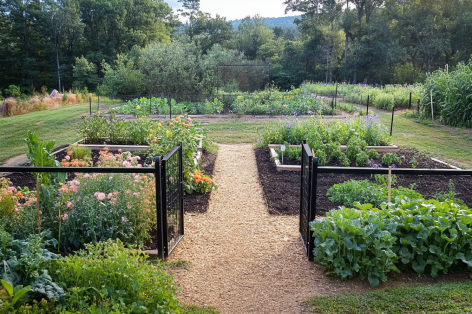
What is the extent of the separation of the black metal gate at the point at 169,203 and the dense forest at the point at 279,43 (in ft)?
99.0

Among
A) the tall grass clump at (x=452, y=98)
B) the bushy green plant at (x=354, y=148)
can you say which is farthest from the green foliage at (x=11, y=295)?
the tall grass clump at (x=452, y=98)

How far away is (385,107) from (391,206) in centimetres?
1482

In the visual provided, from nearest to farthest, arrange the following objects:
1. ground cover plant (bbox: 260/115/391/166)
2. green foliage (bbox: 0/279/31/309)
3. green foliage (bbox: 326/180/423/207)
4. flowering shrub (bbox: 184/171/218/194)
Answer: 1. green foliage (bbox: 0/279/31/309)
2. green foliage (bbox: 326/180/423/207)
3. flowering shrub (bbox: 184/171/218/194)
4. ground cover plant (bbox: 260/115/391/166)

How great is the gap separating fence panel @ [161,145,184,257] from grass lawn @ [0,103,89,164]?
5675 millimetres

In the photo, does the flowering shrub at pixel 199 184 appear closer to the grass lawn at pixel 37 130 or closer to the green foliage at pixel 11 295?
the green foliage at pixel 11 295

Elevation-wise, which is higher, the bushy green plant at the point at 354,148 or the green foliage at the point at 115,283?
the bushy green plant at the point at 354,148

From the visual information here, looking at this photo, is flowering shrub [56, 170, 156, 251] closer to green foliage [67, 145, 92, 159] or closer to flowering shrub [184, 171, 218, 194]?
flowering shrub [184, 171, 218, 194]

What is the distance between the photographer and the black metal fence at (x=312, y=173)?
12.0 ft

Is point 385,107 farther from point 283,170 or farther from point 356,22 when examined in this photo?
point 356,22

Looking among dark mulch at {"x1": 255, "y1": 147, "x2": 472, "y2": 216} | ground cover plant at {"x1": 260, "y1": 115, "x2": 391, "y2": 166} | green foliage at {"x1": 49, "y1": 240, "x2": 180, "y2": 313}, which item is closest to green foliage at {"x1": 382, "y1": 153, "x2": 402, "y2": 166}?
dark mulch at {"x1": 255, "y1": 147, "x2": 472, "y2": 216}

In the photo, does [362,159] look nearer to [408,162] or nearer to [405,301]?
[408,162]

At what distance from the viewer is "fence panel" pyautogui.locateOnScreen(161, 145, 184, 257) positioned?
12.2 ft

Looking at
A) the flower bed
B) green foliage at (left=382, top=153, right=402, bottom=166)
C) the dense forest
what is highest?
the dense forest

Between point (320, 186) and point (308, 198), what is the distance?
2.47 meters
